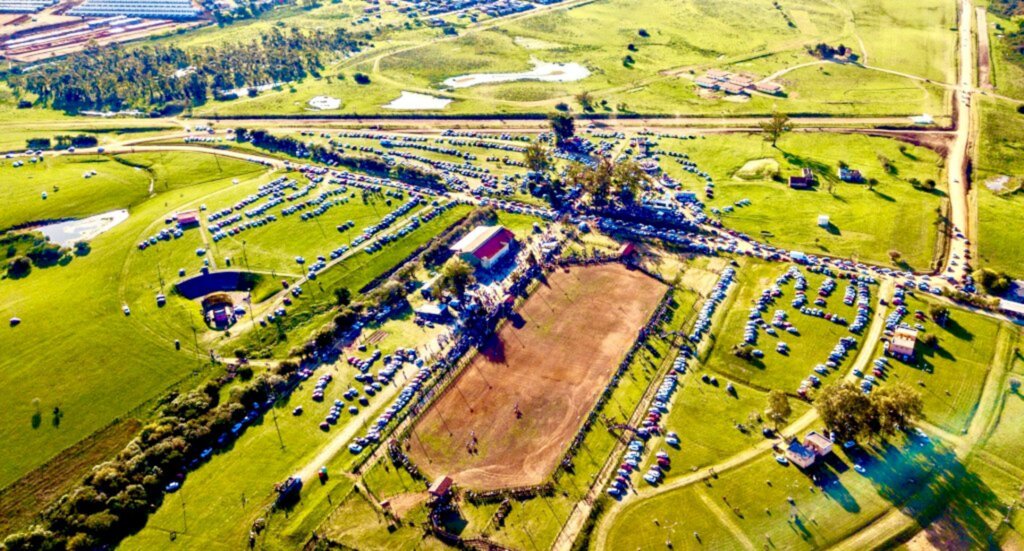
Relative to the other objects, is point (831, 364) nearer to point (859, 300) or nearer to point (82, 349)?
point (859, 300)

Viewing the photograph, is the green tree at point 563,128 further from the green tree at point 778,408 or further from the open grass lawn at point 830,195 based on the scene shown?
the green tree at point 778,408

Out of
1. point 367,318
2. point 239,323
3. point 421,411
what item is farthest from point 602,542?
point 239,323

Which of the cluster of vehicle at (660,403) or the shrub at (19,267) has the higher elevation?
the cluster of vehicle at (660,403)

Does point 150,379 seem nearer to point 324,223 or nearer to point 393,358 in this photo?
point 393,358

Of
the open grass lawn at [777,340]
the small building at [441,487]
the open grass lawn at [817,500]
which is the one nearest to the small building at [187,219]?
the small building at [441,487]

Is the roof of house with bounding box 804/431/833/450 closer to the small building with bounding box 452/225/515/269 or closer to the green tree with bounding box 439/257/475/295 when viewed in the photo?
the green tree with bounding box 439/257/475/295

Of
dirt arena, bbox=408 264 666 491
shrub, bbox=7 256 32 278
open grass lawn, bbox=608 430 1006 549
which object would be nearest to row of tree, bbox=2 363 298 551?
dirt arena, bbox=408 264 666 491
